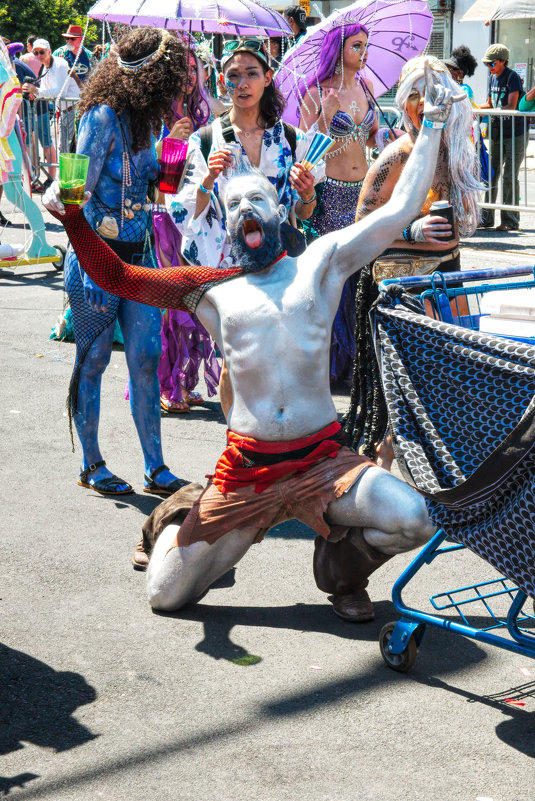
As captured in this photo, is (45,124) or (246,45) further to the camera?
(45,124)

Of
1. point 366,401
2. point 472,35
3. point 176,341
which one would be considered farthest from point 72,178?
point 472,35

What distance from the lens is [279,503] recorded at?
3.79 m

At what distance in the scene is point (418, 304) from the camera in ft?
10.9

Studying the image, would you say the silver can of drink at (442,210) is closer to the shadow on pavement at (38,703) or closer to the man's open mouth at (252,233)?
the man's open mouth at (252,233)

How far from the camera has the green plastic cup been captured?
3.78m

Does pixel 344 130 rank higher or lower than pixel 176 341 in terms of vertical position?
higher

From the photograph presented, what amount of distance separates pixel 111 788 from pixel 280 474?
4.13 feet

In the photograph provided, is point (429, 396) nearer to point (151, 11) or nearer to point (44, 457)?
point (44, 457)

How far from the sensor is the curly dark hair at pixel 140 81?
15.9ft

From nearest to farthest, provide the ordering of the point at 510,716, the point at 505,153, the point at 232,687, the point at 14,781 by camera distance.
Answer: the point at 14,781 < the point at 510,716 < the point at 232,687 < the point at 505,153

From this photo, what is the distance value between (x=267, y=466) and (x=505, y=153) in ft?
31.4

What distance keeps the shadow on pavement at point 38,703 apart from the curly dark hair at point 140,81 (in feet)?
8.08

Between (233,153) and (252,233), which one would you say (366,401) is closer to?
(252,233)

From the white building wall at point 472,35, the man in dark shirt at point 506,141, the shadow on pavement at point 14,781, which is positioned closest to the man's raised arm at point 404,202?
the shadow on pavement at point 14,781
